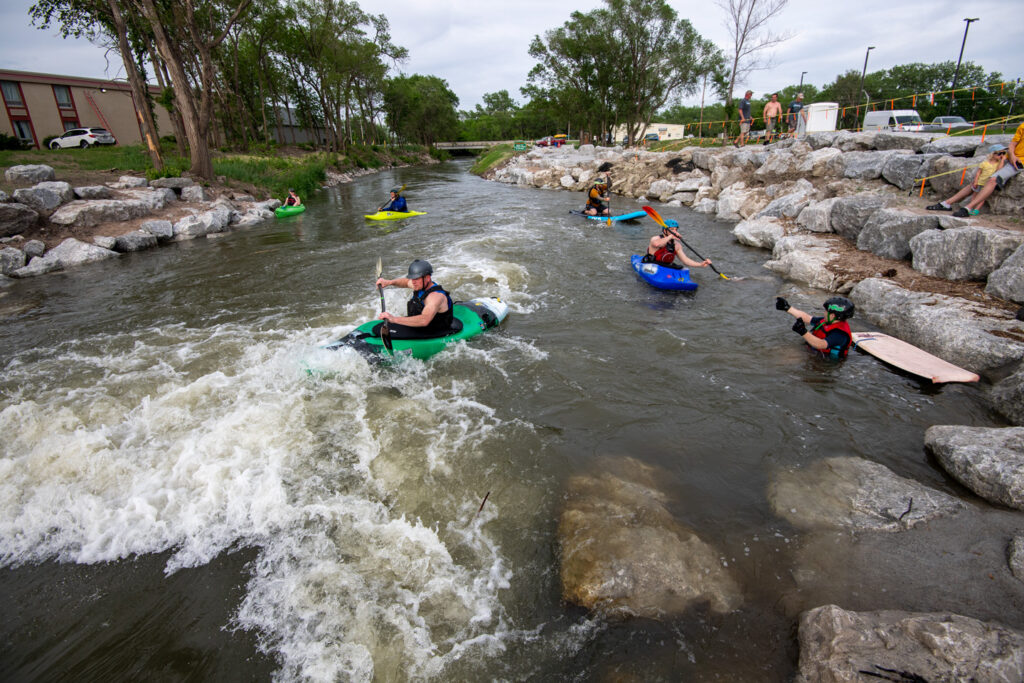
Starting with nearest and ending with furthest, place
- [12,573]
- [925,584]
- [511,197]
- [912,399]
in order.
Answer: [925,584], [12,573], [912,399], [511,197]

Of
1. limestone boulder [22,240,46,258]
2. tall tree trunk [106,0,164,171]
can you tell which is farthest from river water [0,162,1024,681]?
tall tree trunk [106,0,164,171]

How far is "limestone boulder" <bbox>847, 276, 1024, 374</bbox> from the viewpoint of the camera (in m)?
5.25

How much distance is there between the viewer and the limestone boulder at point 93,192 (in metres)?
13.0

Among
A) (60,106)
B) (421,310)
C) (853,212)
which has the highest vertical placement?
(60,106)

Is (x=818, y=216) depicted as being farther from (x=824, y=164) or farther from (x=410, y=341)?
(x=410, y=341)

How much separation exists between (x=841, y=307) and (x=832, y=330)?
30 centimetres

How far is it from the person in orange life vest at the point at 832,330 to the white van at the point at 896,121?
19.7 m

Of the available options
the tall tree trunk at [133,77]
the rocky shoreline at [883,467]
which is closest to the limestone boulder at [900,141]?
the rocky shoreline at [883,467]

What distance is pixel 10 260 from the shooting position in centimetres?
1020

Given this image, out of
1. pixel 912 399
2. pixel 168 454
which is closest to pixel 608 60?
pixel 912 399

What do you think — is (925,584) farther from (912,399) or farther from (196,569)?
(196,569)

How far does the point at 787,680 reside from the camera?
246 centimetres

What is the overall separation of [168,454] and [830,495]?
230 inches

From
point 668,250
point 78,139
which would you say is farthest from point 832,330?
point 78,139
